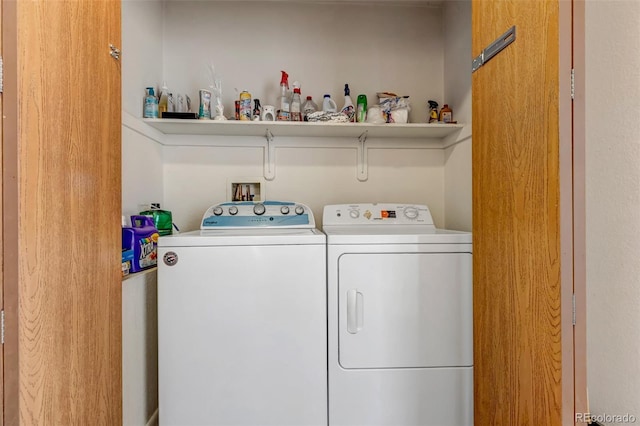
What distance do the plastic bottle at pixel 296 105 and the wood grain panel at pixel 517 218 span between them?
1.05 m

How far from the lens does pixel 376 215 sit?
197 cm

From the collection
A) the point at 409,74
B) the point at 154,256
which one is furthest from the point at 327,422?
the point at 409,74

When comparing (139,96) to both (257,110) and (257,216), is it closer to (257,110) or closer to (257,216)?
(257,110)

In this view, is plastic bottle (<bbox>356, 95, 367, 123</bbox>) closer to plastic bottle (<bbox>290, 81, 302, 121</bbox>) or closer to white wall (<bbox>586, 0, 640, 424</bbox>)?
plastic bottle (<bbox>290, 81, 302, 121</bbox>)

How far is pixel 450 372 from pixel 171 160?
6.53 feet

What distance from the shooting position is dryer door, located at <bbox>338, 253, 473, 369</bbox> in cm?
144

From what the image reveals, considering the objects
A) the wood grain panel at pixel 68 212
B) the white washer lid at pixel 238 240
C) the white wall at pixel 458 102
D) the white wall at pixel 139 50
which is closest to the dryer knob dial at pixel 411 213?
the white wall at pixel 458 102

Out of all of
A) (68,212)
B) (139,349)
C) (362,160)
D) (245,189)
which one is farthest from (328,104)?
(139,349)

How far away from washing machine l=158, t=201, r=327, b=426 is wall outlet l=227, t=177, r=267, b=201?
2.61ft

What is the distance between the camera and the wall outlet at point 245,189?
2188 mm

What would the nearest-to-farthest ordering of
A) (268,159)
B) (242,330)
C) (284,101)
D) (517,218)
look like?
(517,218), (242,330), (284,101), (268,159)

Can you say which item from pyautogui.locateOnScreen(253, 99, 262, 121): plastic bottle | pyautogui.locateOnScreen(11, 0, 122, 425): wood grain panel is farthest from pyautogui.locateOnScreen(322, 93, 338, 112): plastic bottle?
pyautogui.locateOnScreen(11, 0, 122, 425): wood grain panel

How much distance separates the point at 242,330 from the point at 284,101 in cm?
135

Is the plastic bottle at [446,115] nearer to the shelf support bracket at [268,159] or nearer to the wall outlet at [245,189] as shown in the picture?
the shelf support bracket at [268,159]
